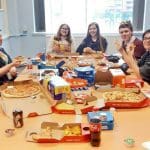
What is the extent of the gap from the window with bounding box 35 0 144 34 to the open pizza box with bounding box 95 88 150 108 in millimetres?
3098

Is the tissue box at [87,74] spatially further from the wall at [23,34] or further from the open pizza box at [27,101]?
the wall at [23,34]

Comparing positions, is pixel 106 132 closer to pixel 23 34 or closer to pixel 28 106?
pixel 28 106

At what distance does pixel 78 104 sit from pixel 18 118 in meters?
0.45

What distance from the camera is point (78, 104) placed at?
1.80 m

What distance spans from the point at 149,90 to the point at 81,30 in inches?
121

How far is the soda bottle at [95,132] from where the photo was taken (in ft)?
4.24

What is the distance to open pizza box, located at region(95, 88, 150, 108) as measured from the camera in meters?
1.76

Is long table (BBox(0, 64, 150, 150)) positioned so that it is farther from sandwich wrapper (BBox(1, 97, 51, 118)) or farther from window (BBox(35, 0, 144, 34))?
window (BBox(35, 0, 144, 34))

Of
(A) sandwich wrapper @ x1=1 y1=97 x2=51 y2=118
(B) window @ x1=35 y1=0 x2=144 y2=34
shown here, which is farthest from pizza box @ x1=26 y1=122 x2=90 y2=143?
(B) window @ x1=35 y1=0 x2=144 y2=34

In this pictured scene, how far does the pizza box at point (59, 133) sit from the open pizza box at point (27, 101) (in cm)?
23

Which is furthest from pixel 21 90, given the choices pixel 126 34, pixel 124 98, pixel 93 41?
pixel 93 41

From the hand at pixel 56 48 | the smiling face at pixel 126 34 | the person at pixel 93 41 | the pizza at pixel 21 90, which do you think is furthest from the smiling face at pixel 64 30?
the pizza at pixel 21 90

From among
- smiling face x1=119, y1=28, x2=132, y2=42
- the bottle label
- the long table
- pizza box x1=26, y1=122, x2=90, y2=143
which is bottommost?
the long table

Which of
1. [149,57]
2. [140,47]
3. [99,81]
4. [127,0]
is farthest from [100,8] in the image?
[99,81]
